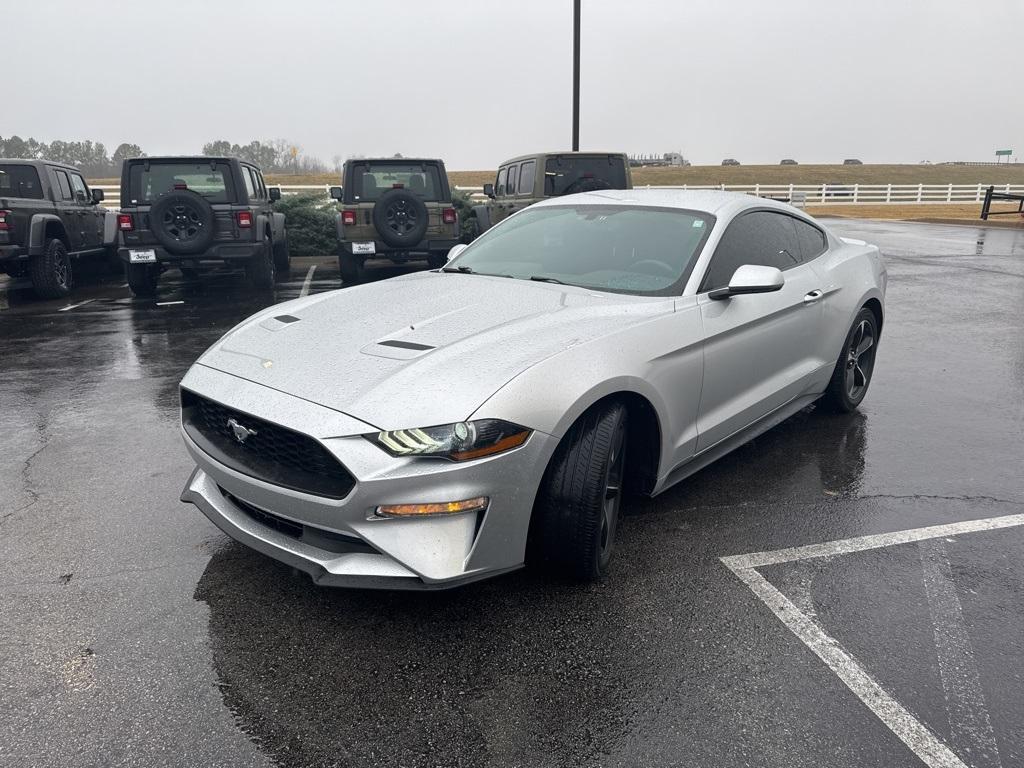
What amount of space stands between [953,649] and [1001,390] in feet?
13.4

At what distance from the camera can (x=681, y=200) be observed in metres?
4.36

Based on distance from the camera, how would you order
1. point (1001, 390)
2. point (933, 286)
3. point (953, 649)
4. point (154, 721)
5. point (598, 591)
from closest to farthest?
1. point (154, 721)
2. point (953, 649)
3. point (598, 591)
4. point (1001, 390)
5. point (933, 286)

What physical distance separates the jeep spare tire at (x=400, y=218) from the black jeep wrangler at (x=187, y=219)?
1712mm

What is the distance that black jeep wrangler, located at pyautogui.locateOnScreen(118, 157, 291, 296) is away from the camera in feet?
32.8

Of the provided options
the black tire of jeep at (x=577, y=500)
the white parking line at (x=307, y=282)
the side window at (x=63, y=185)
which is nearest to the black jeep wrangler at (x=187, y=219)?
the white parking line at (x=307, y=282)

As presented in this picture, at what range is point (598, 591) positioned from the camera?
3080 mm

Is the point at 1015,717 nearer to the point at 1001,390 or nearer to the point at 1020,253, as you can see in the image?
the point at 1001,390

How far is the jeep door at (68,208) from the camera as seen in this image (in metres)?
11.4

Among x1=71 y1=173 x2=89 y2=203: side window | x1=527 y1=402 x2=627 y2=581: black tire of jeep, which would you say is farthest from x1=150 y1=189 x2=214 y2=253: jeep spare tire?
x1=527 y1=402 x2=627 y2=581: black tire of jeep

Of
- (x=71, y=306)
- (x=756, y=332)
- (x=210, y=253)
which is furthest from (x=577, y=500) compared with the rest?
(x=71, y=306)

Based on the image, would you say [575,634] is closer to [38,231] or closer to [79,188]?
[38,231]

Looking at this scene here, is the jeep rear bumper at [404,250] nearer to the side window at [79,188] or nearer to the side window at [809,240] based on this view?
the side window at [79,188]

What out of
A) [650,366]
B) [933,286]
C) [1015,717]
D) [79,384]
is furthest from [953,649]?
[933,286]

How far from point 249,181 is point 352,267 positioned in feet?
6.53
